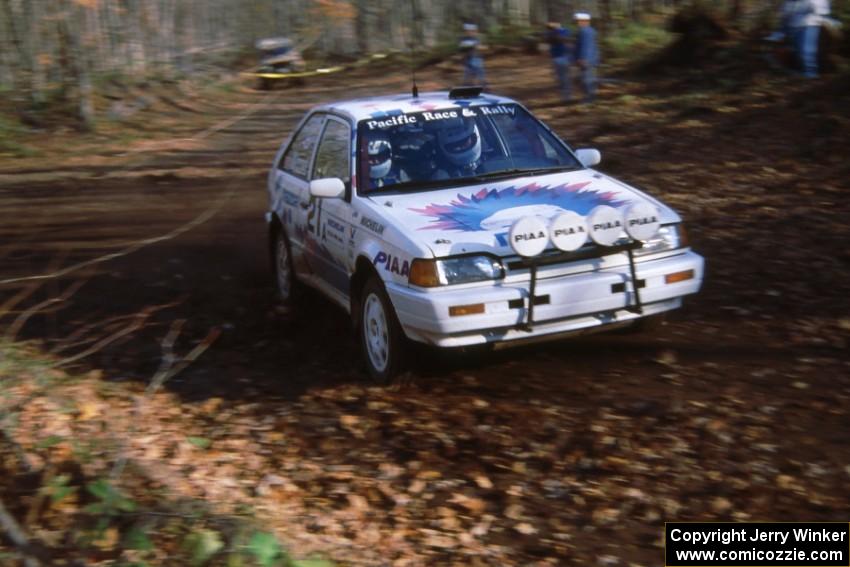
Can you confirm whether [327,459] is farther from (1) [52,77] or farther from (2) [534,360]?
(1) [52,77]

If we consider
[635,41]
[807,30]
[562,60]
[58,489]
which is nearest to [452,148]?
[58,489]

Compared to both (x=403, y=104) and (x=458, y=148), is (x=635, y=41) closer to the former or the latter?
(x=403, y=104)

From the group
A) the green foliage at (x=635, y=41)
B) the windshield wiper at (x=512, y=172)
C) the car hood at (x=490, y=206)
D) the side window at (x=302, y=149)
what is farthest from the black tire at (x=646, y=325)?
the green foliage at (x=635, y=41)

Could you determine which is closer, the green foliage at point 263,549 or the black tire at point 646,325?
the green foliage at point 263,549

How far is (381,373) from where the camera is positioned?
261 inches

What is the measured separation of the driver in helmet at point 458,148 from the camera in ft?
23.1

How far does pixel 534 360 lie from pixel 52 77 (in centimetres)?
1611

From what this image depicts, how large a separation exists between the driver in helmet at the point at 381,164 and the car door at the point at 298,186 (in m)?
0.82

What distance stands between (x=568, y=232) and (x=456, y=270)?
0.66 metres

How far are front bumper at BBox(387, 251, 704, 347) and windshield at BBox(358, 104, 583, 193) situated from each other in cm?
111

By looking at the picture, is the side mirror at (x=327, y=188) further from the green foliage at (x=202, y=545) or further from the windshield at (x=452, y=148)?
the green foliage at (x=202, y=545)

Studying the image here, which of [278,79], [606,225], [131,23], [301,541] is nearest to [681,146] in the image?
[606,225]

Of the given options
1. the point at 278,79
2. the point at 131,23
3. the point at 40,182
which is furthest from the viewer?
the point at 278,79

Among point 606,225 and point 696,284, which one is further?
point 696,284
